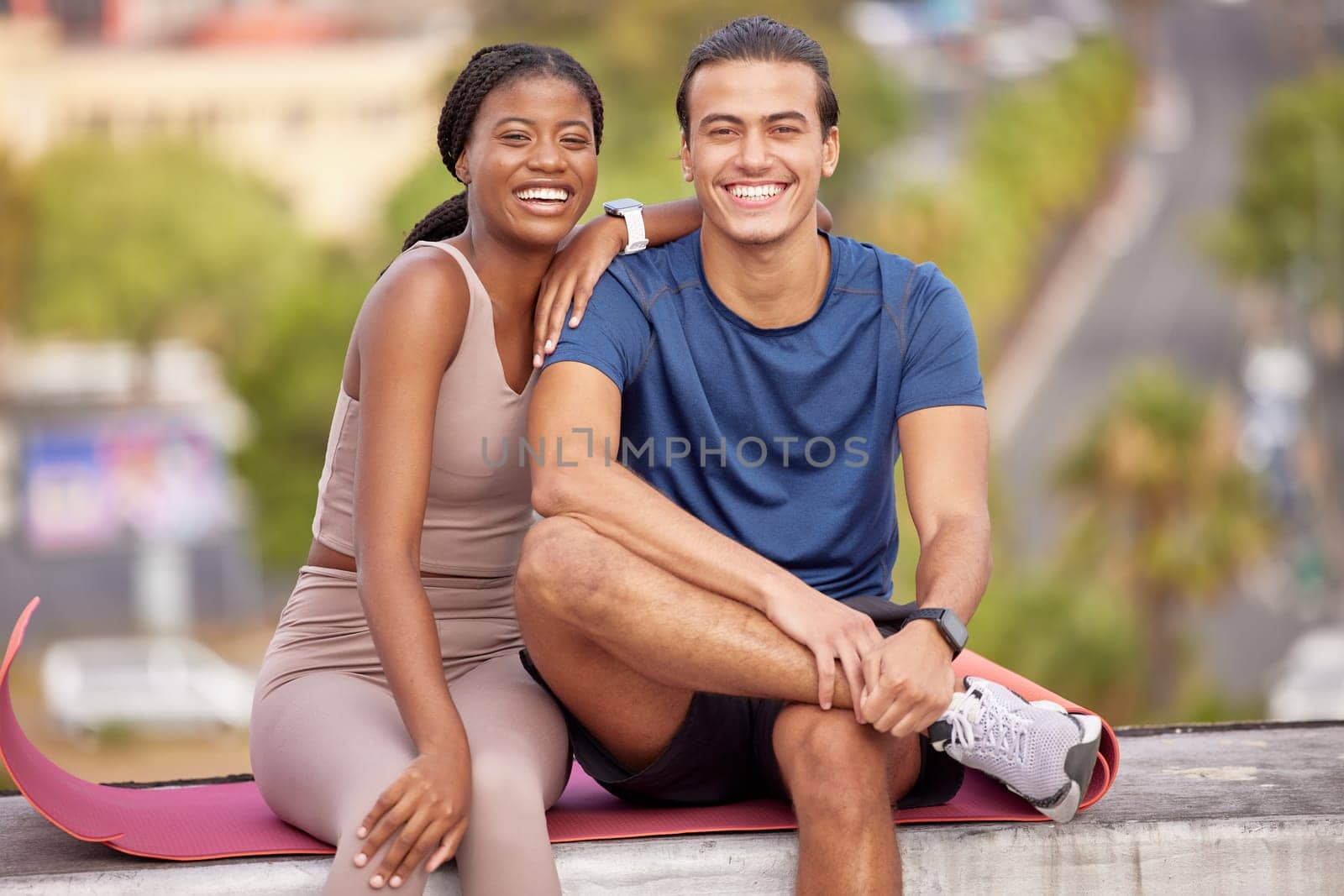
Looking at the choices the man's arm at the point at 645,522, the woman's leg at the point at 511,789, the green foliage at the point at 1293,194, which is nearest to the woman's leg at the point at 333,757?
the woman's leg at the point at 511,789

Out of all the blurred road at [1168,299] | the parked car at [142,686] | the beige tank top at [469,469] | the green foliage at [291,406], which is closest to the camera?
the beige tank top at [469,469]

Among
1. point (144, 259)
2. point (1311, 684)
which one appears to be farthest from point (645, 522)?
point (144, 259)

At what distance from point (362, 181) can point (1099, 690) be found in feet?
101

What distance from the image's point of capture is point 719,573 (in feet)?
9.50

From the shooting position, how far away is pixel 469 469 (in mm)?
3123

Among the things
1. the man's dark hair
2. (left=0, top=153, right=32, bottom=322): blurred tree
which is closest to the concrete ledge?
the man's dark hair

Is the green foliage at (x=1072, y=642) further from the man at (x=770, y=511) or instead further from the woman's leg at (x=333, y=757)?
the woman's leg at (x=333, y=757)

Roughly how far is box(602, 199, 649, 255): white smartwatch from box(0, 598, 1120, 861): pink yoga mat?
40.9 inches

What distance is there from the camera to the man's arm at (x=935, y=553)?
275cm

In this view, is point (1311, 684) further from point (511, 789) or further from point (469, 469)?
point (511, 789)

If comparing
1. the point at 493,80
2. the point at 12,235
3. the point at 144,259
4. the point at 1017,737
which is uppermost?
the point at 493,80

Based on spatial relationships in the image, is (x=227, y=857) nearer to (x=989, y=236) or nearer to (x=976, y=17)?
(x=989, y=236)

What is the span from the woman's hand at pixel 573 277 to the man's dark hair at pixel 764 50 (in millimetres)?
273

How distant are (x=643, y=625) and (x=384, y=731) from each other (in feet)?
1.67
